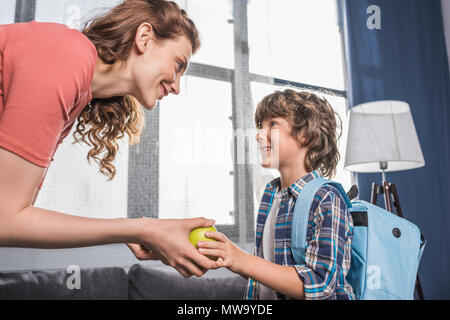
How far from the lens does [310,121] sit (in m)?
1.24

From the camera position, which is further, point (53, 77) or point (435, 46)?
point (435, 46)

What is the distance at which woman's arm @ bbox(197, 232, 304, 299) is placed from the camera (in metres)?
0.85

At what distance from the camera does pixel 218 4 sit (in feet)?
7.07

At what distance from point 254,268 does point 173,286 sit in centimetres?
82

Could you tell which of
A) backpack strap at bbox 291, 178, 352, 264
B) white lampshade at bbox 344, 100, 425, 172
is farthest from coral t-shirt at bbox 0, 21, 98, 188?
white lampshade at bbox 344, 100, 425, 172

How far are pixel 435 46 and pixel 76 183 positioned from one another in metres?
2.90

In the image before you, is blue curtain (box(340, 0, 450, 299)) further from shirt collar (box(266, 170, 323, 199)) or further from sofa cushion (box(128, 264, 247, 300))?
shirt collar (box(266, 170, 323, 199))

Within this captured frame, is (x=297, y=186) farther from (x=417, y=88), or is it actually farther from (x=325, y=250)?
(x=417, y=88)

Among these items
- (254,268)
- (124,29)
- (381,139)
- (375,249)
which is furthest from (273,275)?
(381,139)

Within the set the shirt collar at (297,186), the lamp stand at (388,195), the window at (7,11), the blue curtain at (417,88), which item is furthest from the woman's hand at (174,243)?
the blue curtain at (417,88)

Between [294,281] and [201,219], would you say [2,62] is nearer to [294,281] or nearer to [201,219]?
[201,219]

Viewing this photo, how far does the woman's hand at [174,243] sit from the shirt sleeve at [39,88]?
24cm

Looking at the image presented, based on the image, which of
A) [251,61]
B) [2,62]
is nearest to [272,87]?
[251,61]

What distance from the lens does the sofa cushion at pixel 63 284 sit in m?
1.35
